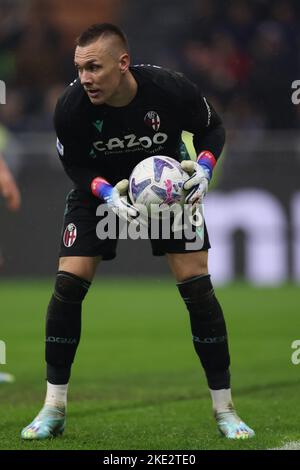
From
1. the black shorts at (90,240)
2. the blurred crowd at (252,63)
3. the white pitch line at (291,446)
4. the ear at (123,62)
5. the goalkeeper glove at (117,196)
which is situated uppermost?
the blurred crowd at (252,63)

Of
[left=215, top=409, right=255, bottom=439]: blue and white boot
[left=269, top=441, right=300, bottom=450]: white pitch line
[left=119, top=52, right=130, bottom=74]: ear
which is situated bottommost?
[left=269, top=441, right=300, bottom=450]: white pitch line

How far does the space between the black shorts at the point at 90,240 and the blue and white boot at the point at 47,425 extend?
0.80m

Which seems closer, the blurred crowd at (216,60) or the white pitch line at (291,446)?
the white pitch line at (291,446)

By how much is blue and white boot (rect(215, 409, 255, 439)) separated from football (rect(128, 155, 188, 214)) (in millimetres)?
1079

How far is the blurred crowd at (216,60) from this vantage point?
15.8 meters

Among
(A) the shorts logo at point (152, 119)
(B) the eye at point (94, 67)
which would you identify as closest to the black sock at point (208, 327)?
(A) the shorts logo at point (152, 119)

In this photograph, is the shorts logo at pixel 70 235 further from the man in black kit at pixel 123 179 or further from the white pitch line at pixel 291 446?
the white pitch line at pixel 291 446

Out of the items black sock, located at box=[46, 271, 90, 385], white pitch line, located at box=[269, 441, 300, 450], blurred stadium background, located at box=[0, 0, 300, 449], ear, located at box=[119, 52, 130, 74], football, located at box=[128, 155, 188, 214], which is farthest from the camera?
blurred stadium background, located at box=[0, 0, 300, 449]

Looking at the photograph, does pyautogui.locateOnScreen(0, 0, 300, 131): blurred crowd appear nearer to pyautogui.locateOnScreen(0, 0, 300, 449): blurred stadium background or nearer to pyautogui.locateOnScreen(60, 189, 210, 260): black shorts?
pyautogui.locateOnScreen(0, 0, 300, 449): blurred stadium background

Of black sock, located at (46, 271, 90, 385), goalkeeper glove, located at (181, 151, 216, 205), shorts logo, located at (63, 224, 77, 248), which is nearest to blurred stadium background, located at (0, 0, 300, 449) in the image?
black sock, located at (46, 271, 90, 385)

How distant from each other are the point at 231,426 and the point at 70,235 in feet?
4.17

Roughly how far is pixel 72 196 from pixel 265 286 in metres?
8.78

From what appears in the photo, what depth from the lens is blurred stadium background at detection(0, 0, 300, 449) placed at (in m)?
9.84
